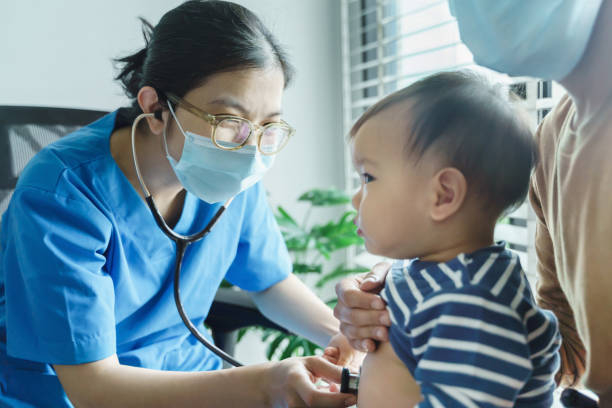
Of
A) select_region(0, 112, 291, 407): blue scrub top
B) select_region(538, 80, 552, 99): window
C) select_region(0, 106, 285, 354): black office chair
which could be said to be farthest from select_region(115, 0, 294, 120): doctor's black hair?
select_region(538, 80, 552, 99): window

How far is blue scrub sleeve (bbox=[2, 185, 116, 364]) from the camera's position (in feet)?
2.90

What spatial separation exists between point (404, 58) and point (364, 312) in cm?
126

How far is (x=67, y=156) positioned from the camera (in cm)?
99

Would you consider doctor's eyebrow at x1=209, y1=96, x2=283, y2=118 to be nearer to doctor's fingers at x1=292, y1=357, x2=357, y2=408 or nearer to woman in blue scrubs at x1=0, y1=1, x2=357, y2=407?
woman in blue scrubs at x1=0, y1=1, x2=357, y2=407

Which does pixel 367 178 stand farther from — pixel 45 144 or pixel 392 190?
pixel 45 144

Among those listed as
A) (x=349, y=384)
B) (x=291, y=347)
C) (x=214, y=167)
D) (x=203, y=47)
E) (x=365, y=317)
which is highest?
(x=203, y=47)

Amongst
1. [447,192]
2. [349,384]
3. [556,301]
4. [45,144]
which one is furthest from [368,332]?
[45,144]

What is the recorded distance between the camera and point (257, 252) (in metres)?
1.28

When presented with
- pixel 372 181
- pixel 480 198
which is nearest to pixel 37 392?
pixel 372 181

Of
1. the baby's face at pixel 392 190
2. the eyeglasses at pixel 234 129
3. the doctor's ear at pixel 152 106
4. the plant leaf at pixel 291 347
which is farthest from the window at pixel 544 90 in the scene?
the plant leaf at pixel 291 347

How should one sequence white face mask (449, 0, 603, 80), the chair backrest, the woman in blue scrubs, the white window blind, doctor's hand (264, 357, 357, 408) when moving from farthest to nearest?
the white window blind → the chair backrest → the woman in blue scrubs → doctor's hand (264, 357, 357, 408) → white face mask (449, 0, 603, 80)

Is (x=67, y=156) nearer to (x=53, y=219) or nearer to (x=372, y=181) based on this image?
(x=53, y=219)

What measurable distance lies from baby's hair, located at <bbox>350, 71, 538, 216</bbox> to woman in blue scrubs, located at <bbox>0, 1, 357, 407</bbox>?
37 centimetres

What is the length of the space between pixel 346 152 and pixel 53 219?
1.55 meters
